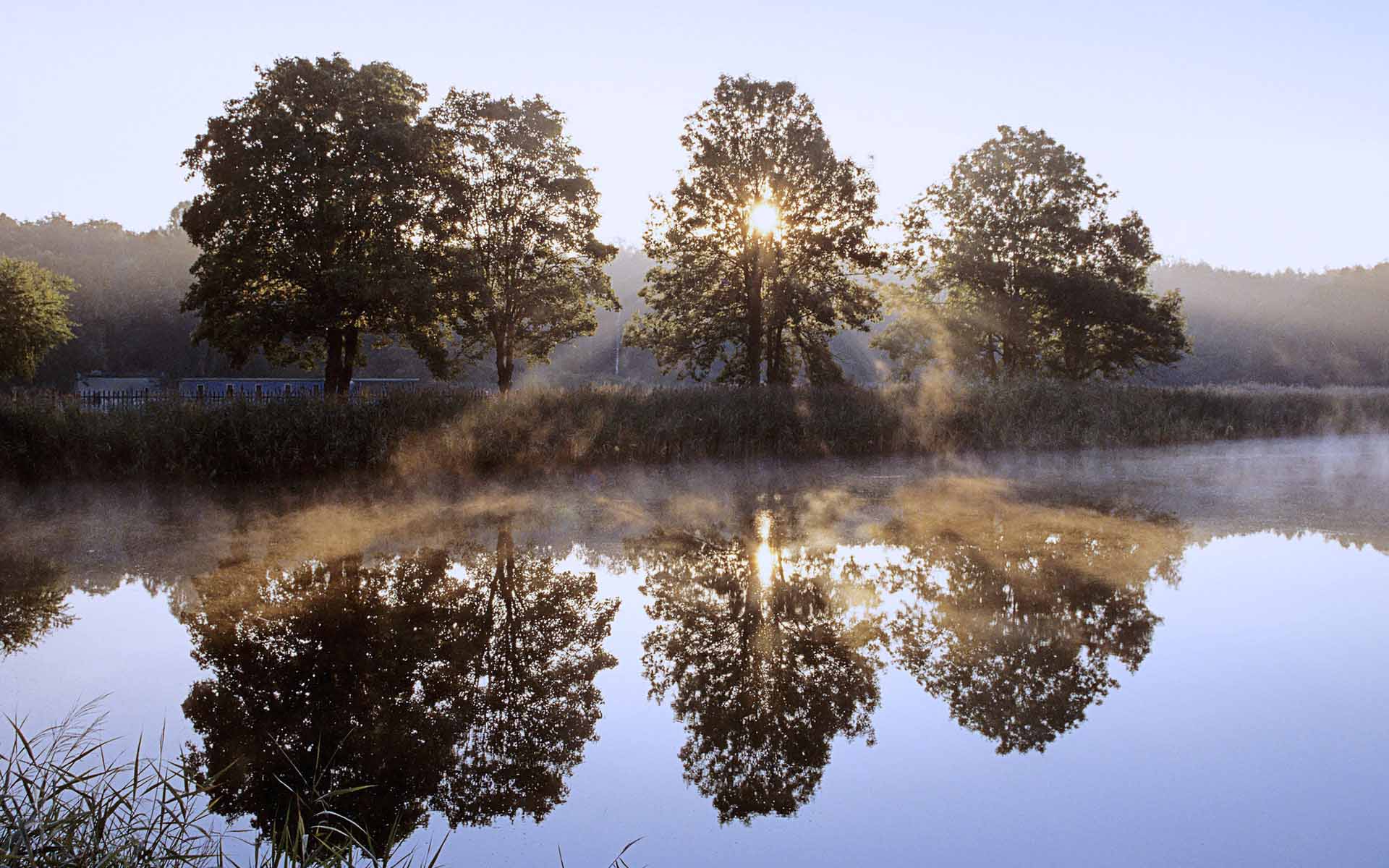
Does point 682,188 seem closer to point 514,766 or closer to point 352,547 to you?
point 352,547

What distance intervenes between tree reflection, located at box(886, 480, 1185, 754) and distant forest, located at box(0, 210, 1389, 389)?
49.2 meters

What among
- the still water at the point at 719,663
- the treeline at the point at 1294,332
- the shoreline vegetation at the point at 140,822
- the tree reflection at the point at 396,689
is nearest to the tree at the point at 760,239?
the still water at the point at 719,663

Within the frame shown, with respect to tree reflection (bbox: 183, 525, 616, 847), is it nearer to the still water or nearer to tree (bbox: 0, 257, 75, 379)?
the still water

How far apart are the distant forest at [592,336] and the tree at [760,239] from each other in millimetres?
29508

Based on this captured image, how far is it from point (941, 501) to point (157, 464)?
493 inches

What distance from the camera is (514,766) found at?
4.66m

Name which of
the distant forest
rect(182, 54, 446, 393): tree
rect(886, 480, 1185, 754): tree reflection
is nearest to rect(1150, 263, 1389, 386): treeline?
the distant forest

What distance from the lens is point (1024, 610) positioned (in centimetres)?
745

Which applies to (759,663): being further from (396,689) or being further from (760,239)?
(760,239)

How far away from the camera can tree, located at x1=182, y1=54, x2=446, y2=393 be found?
25.9 meters

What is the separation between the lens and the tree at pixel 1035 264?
3500 cm

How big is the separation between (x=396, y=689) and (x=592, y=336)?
55.7 m

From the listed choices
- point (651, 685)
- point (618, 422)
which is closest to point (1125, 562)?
point (651, 685)

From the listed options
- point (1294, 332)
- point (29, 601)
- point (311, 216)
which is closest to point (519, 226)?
point (311, 216)
